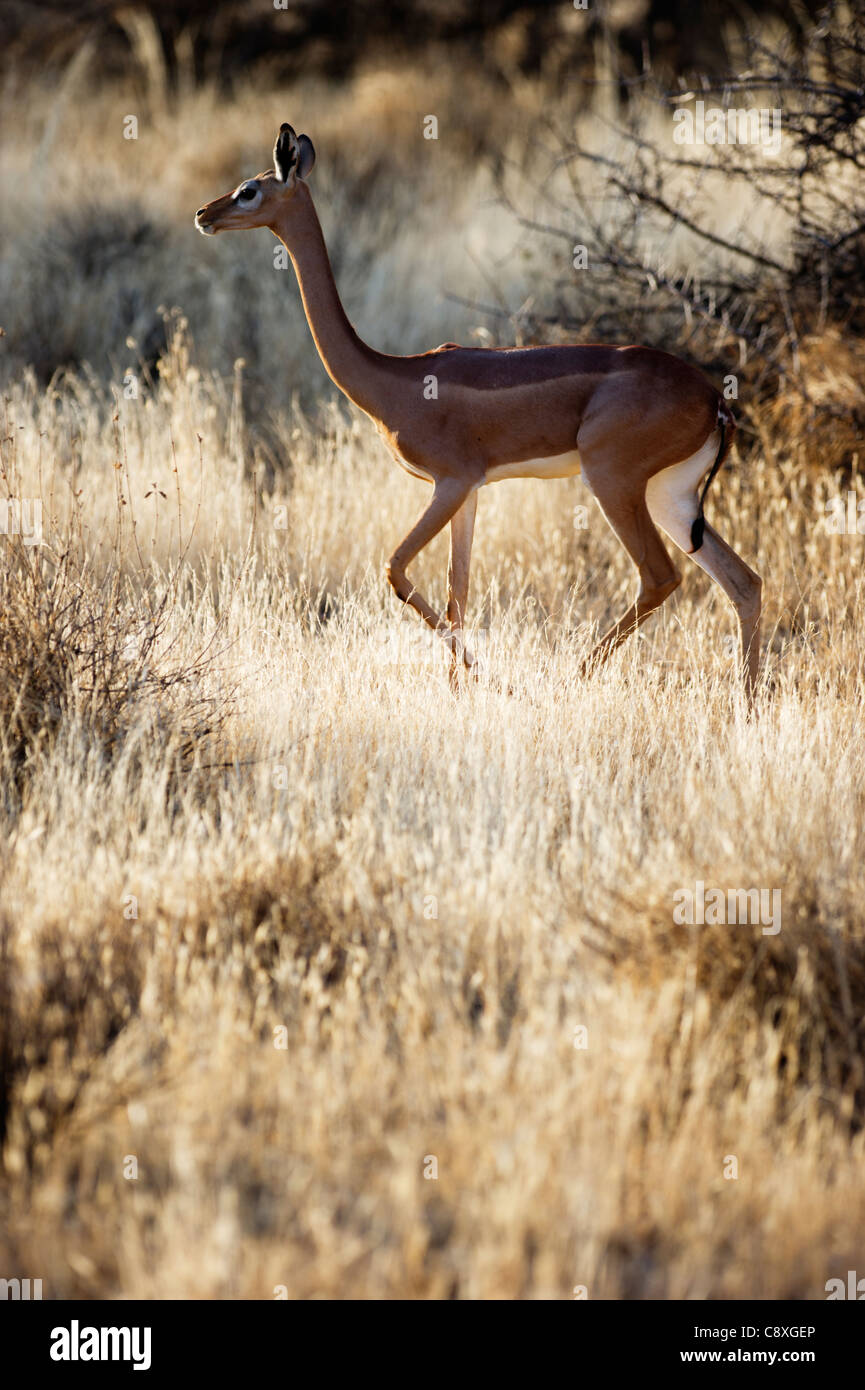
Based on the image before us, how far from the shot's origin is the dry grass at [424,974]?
2574mm

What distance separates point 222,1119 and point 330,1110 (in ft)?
0.73

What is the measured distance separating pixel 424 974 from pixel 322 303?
3.46 m

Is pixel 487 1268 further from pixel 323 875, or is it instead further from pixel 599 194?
pixel 599 194

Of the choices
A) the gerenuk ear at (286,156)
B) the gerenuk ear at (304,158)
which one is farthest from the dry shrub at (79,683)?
the gerenuk ear at (304,158)

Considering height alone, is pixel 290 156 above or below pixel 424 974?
above

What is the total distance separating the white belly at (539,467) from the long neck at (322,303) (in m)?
0.59

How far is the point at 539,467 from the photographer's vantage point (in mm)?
5641

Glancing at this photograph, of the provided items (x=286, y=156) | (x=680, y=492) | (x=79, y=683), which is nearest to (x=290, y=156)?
(x=286, y=156)

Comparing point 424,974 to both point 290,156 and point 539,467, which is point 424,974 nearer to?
point 539,467

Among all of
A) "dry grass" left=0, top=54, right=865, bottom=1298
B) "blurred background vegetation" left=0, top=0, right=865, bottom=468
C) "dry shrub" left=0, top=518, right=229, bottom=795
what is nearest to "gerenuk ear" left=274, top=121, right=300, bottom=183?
"dry grass" left=0, top=54, right=865, bottom=1298

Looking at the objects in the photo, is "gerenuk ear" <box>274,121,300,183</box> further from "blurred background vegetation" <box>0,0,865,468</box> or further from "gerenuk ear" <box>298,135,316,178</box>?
"blurred background vegetation" <box>0,0,865,468</box>

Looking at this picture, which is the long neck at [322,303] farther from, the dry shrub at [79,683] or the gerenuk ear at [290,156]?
the dry shrub at [79,683]

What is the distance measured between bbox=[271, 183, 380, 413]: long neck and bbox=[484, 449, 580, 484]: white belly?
1.95 feet

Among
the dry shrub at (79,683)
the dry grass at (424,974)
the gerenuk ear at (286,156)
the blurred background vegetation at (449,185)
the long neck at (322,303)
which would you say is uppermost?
the blurred background vegetation at (449,185)
